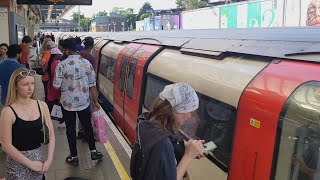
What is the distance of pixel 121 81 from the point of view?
25.5ft

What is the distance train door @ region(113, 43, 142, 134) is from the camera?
7484 millimetres

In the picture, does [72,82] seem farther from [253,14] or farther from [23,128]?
[253,14]

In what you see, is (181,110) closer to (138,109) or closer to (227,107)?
(227,107)

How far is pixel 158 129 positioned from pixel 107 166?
3554 mm

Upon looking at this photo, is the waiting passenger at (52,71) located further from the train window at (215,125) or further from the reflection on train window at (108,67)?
the train window at (215,125)

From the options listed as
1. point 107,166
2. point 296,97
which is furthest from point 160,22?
point 296,97

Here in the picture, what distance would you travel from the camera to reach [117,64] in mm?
8469

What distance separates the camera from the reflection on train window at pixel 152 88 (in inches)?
208

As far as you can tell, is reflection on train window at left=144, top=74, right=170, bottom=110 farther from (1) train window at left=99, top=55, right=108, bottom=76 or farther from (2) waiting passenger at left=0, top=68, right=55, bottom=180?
(1) train window at left=99, top=55, right=108, bottom=76

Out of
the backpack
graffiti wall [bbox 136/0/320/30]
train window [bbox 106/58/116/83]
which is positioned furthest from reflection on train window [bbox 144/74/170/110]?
graffiti wall [bbox 136/0/320/30]

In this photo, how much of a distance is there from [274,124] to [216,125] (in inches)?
40.0

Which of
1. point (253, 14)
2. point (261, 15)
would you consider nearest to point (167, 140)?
point (261, 15)

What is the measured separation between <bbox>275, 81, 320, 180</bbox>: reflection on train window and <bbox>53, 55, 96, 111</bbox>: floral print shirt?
3183 mm

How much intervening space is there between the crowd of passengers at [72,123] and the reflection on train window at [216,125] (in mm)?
959
